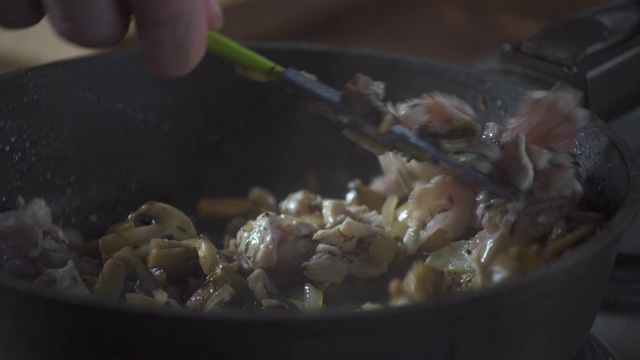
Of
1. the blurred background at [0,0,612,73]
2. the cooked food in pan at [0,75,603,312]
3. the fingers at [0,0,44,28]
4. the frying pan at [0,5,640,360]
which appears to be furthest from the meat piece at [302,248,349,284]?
the blurred background at [0,0,612,73]

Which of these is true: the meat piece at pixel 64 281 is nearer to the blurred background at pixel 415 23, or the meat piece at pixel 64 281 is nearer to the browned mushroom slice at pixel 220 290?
the browned mushroom slice at pixel 220 290

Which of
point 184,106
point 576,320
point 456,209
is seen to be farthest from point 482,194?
point 184,106

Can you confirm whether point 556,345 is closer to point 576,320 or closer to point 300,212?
point 576,320

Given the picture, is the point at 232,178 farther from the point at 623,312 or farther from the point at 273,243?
the point at 623,312

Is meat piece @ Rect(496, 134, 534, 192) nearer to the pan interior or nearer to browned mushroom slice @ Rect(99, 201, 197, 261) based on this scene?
the pan interior

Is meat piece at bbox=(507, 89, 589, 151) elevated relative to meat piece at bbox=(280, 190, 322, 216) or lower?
elevated

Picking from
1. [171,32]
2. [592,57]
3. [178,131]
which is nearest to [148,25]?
[171,32]
